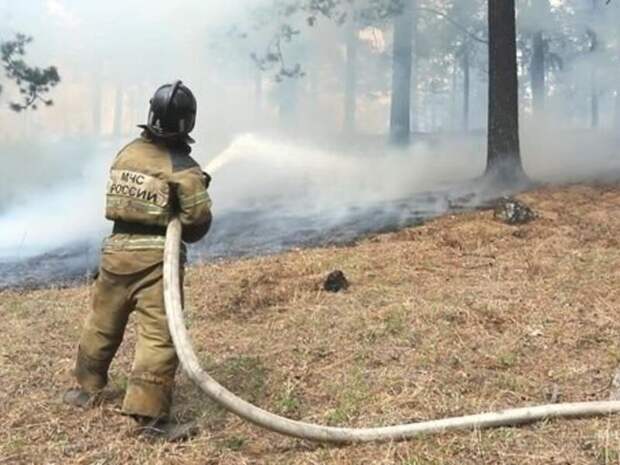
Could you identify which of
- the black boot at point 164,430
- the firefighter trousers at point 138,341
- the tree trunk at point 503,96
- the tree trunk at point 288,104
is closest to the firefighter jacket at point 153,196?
the firefighter trousers at point 138,341

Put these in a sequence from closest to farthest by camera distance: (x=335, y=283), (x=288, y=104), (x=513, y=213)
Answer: (x=335, y=283) < (x=513, y=213) < (x=288, y=104)

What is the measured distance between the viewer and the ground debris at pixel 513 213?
24.2ft

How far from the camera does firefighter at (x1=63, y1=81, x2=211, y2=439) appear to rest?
3.06 metres

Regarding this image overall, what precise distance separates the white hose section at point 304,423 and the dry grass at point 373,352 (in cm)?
5

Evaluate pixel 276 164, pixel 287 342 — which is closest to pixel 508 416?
pixel 287 342

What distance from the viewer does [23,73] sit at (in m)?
11.7

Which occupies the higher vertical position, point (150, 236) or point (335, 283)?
point (150, 236)

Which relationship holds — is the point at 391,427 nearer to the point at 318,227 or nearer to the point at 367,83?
the point at 318,227

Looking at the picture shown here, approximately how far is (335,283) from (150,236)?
2.41 m

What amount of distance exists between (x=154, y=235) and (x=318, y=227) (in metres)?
5.92

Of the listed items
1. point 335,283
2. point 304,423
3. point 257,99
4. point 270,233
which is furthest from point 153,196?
point 257,99

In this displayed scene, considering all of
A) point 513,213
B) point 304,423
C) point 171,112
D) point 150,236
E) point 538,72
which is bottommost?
point 304,423

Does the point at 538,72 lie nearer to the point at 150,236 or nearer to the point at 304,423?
the point at 150,236

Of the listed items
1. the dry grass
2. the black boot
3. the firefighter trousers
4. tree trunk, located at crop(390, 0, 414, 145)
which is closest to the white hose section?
the dry grass
